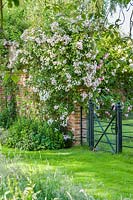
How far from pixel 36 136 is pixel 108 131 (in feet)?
5.70

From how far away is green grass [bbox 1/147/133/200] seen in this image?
773cm

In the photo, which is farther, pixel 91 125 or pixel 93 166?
pixel 91 125

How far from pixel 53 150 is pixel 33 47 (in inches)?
103

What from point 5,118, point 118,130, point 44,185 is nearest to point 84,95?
point 118,130

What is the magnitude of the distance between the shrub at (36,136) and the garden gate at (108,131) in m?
0.73

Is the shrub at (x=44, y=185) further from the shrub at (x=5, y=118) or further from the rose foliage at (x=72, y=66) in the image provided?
the shrub at (x=5, y=118)

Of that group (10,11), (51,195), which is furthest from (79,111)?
(51,195)

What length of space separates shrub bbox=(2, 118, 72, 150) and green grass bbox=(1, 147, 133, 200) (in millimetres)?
381

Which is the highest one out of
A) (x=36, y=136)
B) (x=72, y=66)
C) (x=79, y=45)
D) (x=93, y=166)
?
(x=79, y=45)

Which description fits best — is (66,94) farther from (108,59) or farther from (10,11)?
(10,11)

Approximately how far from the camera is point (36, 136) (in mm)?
12586

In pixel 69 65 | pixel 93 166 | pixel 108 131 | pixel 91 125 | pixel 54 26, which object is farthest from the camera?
pixel 54 26

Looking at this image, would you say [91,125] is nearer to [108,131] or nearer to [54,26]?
[108,131]

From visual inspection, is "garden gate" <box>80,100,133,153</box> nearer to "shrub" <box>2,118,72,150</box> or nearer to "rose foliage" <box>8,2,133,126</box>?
"rose foliage" <box>8,2,133,126</box>
